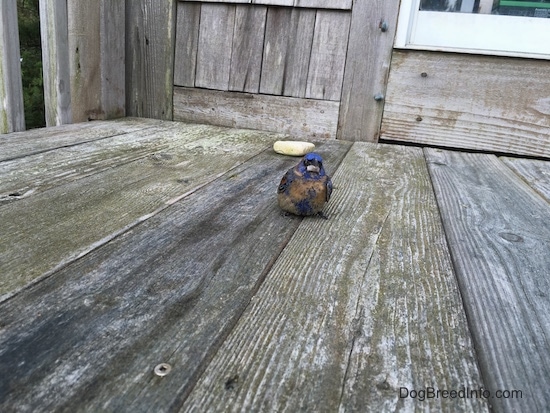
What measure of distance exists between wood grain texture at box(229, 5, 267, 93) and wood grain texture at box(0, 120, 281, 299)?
1.40ft

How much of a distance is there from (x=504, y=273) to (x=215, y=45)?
2.08 m

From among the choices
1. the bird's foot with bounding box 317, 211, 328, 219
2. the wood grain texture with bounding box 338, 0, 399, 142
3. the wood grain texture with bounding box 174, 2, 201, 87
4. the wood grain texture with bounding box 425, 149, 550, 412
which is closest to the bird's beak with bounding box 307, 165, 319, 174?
the bird's foot with bounding box 317, 211, 328, 219

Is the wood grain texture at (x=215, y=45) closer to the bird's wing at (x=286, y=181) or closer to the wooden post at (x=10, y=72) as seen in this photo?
the wooden post at (x=10, y=72)

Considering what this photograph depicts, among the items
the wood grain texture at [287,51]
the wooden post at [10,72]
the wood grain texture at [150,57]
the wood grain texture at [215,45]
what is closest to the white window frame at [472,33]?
the wood grain texture at [287,51]

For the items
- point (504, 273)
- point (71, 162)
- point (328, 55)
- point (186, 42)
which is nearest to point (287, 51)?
point (328, 55)

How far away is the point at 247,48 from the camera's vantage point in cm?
247

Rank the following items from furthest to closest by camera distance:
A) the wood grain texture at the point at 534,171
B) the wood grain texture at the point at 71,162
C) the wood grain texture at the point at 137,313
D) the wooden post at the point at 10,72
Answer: the wooden post at the point at 10,72, the wood grain texture at the point at 534,171, the wood grain texture at the point at 71,162, the wood grain texture at the point at 137,313

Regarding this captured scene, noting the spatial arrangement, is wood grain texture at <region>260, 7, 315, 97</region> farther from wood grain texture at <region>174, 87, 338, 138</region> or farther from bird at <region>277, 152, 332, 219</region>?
bird at <region>277, 152, 332, 219</region>

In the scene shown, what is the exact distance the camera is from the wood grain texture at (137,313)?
0.56 m

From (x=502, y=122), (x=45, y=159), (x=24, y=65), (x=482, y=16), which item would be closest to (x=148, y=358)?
(x=45, y=159)

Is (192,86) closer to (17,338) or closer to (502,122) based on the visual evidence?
(502,122)

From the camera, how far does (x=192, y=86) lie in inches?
102

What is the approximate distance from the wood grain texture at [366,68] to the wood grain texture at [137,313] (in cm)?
138

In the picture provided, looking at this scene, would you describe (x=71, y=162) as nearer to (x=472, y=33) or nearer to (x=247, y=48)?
(x=247, y=48)
